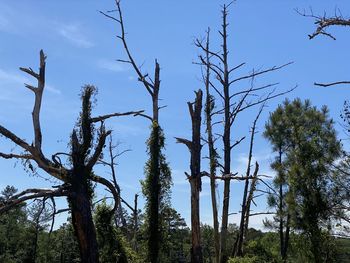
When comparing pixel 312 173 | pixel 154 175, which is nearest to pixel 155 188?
pixel 154 175

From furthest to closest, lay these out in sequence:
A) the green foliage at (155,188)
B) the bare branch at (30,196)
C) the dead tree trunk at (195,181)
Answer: the green foliage at (155,188)
the dead tree trunk at (195,181)
the bare branch at (30,196)

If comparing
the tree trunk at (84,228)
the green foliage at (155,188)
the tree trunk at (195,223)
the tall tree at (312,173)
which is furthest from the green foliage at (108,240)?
the tall tree at (312,173)

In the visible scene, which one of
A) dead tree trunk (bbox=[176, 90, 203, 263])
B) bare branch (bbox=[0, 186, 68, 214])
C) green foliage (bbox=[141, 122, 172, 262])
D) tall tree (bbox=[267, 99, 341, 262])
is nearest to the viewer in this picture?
bare branch (bbox=[0, 186, 68, 214])

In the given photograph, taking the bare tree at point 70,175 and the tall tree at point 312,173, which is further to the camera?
the tall tree at point 312,173

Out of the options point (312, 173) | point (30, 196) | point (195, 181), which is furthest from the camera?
point (312, 173)

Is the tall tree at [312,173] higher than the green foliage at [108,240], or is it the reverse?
the tall tree at [312,173]

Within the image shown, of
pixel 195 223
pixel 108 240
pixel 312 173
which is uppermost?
pixel 312 173

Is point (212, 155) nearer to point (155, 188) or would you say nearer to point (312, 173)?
point (155, 188)

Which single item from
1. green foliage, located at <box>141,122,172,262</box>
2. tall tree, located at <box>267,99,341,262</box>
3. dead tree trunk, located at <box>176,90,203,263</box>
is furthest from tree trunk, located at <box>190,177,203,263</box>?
tall tree, located at <box>267,99,341,262</box>

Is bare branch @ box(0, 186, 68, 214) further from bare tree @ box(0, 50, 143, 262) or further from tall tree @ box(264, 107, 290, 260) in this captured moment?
tall tree @ box(264, 107, 290, 260)

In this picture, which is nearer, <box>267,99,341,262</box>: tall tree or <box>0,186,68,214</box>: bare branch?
<box>0,186,68,214</box>: bare branch

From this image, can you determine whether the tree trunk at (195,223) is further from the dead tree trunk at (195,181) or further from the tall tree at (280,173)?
the tall tree at (280,173)

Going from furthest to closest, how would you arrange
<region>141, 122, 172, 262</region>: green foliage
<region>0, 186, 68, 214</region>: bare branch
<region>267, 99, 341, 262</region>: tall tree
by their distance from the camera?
<region>267, 99, 341, 262</region>: tall tree < <region>141, 122, 172, 262</region>: green foliage < <region>0, 186, 68, 214</region>: bare branch

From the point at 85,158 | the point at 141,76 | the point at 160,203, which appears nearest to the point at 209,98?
the point at 141,76
